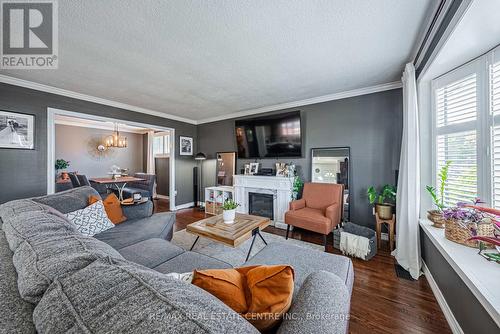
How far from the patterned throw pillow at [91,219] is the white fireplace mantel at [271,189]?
8.24ft

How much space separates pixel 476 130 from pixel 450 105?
1.44ft

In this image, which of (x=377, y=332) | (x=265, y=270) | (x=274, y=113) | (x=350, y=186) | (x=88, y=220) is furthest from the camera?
(x=274, y=113)

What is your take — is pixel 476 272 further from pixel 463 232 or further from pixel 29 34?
pixel 29 34

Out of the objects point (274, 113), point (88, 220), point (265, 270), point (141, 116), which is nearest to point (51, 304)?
point (265, 270)

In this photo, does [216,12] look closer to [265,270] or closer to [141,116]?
[265,270]

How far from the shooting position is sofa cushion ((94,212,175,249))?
186cm

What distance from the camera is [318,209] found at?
10.3 ft

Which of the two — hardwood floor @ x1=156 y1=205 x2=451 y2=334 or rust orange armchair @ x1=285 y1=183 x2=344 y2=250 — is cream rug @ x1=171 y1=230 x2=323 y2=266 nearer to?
rust orange armchair @ x1=285 y1=183 x2=344 y2=250

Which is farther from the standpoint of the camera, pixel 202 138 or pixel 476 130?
pixel 202 138

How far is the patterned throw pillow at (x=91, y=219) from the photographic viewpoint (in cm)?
188

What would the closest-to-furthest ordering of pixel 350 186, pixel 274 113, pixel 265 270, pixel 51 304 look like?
pixel 51 304 < pixel 265 270 < pixel 350 186 < pixel 274 113

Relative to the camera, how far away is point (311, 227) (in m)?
2.66

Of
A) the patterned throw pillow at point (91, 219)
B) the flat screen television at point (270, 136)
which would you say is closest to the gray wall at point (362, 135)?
the flat screen television at point (270, 136)

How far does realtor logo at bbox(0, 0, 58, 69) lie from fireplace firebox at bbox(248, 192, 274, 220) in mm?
3572
